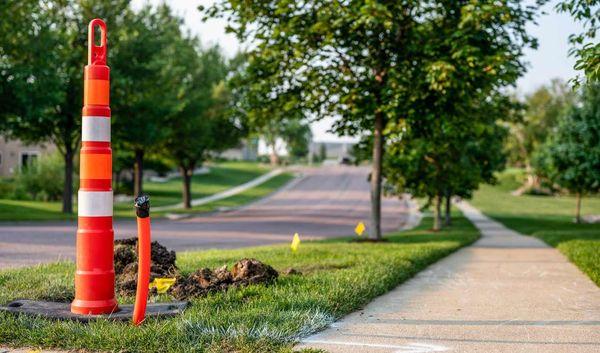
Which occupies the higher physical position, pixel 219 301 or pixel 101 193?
pixel 101 193

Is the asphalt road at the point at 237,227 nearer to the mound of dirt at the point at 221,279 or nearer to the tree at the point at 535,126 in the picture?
the mound of dirt at the point at 221,279

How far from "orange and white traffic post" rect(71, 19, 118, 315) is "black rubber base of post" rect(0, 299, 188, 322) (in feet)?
0.44

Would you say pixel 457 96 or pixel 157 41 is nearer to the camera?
pixel 457 96

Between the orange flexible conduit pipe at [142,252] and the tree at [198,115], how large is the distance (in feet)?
91.2

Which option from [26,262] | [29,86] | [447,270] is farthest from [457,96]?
[29,86]

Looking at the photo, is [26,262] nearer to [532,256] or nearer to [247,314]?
[247,314]

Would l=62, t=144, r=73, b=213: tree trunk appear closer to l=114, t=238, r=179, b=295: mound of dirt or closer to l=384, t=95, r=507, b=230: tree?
l=384, t=95, r=507, b=230: tree

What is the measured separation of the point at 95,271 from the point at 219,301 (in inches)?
51.3

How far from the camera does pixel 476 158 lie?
89.4 feet

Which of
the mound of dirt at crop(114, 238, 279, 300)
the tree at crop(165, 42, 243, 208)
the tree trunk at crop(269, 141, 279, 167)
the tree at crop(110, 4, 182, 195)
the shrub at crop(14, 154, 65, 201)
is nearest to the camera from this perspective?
the mound of dirt at crop(114, 238, 279, 300)

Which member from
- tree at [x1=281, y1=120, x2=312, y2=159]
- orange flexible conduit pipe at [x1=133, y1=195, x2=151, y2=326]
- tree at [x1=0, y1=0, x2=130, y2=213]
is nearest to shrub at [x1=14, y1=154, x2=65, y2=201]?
tree at [x1=0, y1=0, x2=130, y2=213]

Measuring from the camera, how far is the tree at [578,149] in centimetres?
3019

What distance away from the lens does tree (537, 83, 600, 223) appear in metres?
30.2

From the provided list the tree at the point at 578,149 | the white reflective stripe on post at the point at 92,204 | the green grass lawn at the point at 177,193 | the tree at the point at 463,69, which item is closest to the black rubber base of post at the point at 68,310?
the white reflective stripe on post at the point at 92,204
